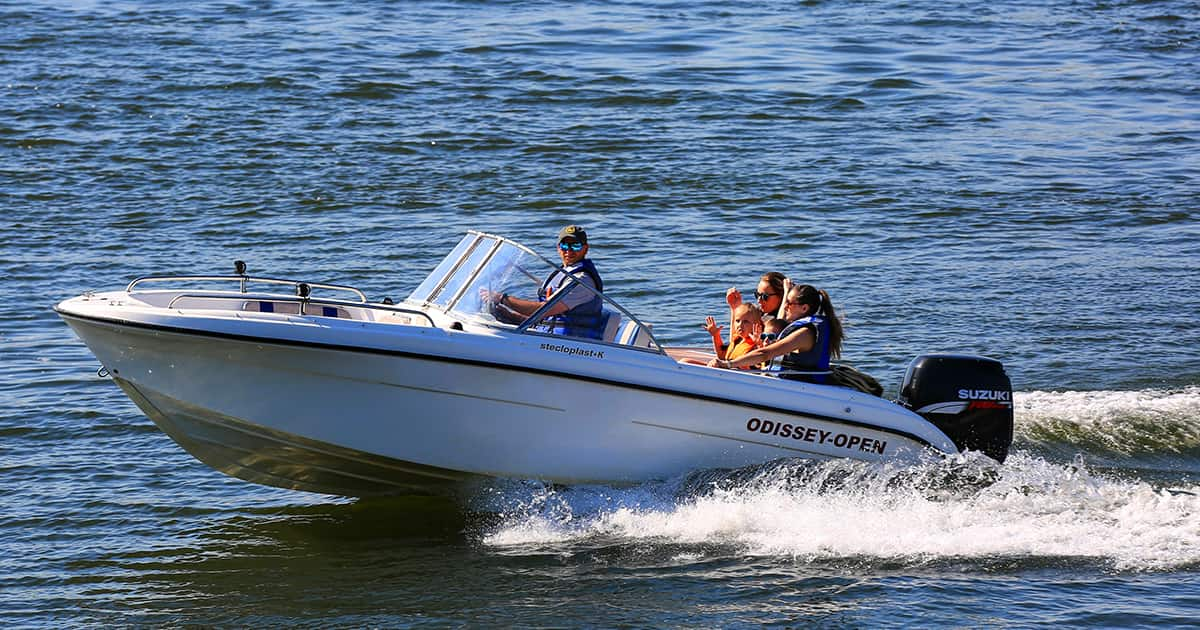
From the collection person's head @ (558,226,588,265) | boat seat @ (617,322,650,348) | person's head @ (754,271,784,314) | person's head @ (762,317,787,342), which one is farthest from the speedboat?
person's head @ (754,271,784,314)

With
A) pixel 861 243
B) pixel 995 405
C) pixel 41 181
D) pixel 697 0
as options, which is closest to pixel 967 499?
pixel 995 405

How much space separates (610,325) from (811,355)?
3.79 feet

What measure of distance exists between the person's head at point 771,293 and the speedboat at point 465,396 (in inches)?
23.9

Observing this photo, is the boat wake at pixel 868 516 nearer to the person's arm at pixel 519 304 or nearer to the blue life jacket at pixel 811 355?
the blue life jacket at pixel 811 355

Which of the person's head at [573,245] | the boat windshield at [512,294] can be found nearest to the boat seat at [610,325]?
the boat windshield at [512,294]

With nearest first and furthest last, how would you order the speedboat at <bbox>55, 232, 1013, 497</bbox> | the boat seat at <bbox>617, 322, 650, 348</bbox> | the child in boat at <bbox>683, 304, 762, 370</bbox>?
the speedboat at <bbox>55, 232, 1013, 497</bbox>
the boat seat at <bbox>617, 322, 650, 348</bbox>
the child in boat at <bbox>683, 304, 762, 370</bbox>

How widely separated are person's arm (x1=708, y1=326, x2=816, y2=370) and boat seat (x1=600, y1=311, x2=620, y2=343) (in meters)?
0.58

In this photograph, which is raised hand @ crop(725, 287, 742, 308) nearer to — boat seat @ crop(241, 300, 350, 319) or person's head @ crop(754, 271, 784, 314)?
person's head @ crop(754, 271, 784, 314)

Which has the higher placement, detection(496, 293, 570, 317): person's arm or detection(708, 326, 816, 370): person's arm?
detection(496, 293, 570, 317): person's arm

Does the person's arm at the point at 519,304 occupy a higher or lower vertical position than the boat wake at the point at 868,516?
higher

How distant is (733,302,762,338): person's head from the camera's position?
8.28 meters

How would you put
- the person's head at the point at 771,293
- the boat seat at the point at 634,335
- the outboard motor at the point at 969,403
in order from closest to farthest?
the boat seat at the point at 634,335 < the outboard motor at the point at 969,403 < the person's head at the point at 771,293

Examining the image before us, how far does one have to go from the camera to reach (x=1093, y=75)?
22.9 m

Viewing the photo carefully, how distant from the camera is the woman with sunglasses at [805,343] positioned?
788 cm
